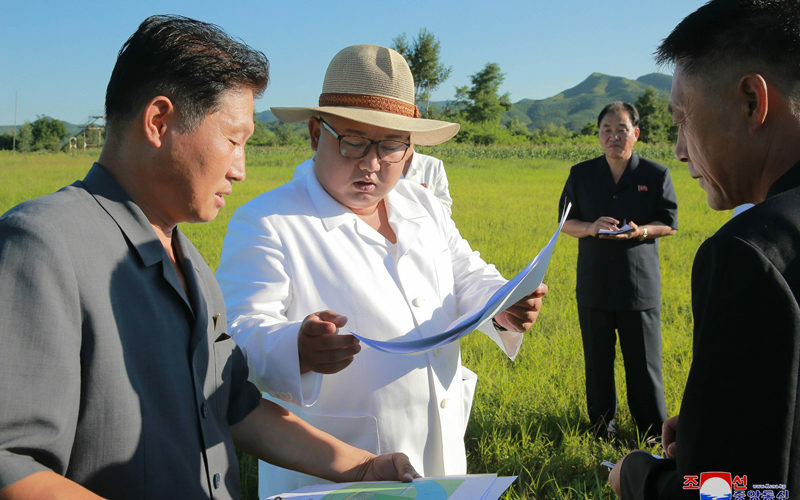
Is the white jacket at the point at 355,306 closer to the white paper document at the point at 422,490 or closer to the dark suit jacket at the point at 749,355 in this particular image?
the white paper document at the point at 422,490

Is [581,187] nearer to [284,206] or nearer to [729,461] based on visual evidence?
[284,206]

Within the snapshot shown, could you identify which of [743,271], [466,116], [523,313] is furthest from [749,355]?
[466,116]

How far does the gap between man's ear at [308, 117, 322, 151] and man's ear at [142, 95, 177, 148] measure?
0.78m

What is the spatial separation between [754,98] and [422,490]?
1.10 meters

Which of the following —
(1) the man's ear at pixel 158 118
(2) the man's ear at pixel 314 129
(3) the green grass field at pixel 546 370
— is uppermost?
(2) the man's ear at pixel 314 129

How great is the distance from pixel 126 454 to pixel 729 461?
1.05 metres

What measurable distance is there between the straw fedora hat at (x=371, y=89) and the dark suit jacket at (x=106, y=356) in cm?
78

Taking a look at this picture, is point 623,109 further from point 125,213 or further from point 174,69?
point 125,213

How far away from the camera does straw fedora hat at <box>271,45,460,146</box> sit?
6.15 ft

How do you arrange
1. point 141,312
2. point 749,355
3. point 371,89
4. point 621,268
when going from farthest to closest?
point 621,268, point 371,89, point 141,312, point 749,355

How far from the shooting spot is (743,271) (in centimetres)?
95

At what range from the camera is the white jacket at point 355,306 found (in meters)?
1.75

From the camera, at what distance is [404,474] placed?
1.48 metres

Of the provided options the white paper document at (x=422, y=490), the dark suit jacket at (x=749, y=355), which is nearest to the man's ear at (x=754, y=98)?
the dark suit jacket at (x=749, y=355)
